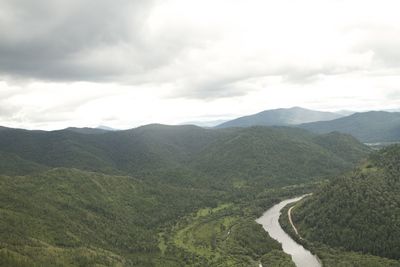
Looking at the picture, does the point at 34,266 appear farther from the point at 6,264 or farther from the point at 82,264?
the point at 82,264

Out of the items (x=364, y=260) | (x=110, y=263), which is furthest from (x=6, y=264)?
(x=364, y=260)

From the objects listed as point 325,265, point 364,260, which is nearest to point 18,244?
point 325,265

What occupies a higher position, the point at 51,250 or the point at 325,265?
the point at 51,250

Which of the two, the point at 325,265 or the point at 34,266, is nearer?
the point at 34,266

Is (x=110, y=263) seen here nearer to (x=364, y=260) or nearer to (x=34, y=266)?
(x=34, y=266)

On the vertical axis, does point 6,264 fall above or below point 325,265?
above

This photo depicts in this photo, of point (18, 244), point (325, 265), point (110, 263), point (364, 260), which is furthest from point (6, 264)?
point (364, 260)

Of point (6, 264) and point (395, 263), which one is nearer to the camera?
point (6, 264)

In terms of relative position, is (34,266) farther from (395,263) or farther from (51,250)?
(395,263)
